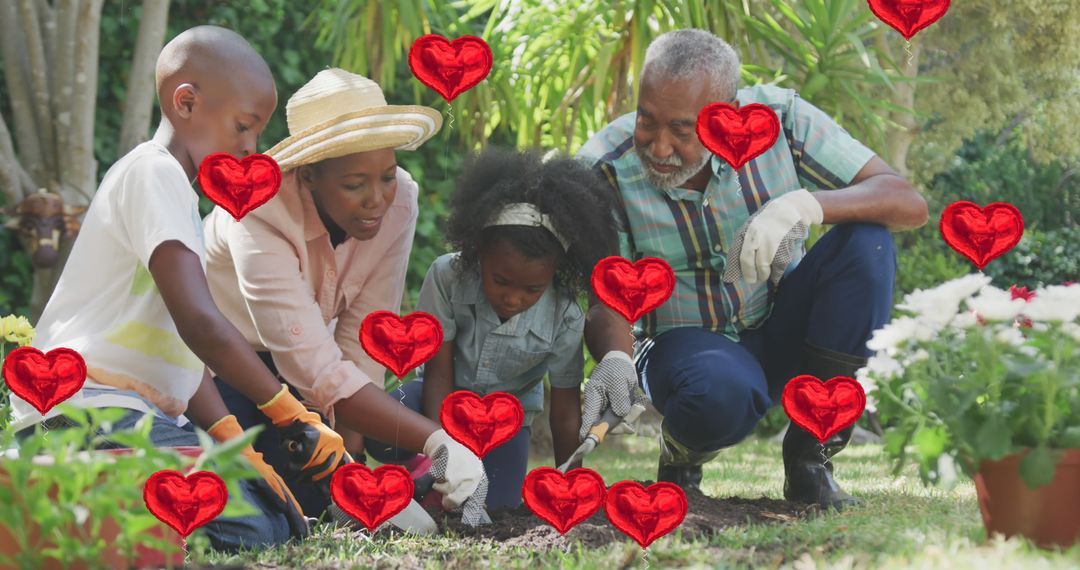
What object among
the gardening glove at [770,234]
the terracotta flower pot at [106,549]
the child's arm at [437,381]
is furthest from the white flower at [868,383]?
the child's arm at [437,381]

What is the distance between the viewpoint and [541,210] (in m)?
2.97

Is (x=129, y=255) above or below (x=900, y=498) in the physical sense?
above

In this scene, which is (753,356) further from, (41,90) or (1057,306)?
(41,90)

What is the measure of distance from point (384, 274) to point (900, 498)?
4.81 feet

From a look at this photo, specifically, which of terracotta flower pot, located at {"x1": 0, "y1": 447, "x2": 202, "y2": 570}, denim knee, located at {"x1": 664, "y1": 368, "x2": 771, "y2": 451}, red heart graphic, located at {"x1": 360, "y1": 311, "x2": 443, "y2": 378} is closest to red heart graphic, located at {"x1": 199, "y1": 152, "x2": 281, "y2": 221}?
red heart graphic, located at {"x1": 360, "y1": 311, "x2": 443, "y2": 378}

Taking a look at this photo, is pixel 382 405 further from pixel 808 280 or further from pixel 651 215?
pixel 808 280

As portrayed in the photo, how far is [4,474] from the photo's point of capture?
157 centimetres

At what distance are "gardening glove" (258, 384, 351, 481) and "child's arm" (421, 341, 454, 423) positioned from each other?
0.46m

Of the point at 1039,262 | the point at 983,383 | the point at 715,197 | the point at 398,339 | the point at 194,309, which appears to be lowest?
the point at 1039,262

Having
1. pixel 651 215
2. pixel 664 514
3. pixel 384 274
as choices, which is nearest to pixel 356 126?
pixel 384 274

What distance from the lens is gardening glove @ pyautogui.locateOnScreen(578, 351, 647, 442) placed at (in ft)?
9.51

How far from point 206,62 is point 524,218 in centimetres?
83

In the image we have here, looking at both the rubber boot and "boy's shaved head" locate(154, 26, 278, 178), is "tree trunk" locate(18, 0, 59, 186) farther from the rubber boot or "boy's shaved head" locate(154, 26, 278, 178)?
the rubber boot

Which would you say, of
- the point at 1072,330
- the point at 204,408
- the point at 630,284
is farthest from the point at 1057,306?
the point at 204,408
